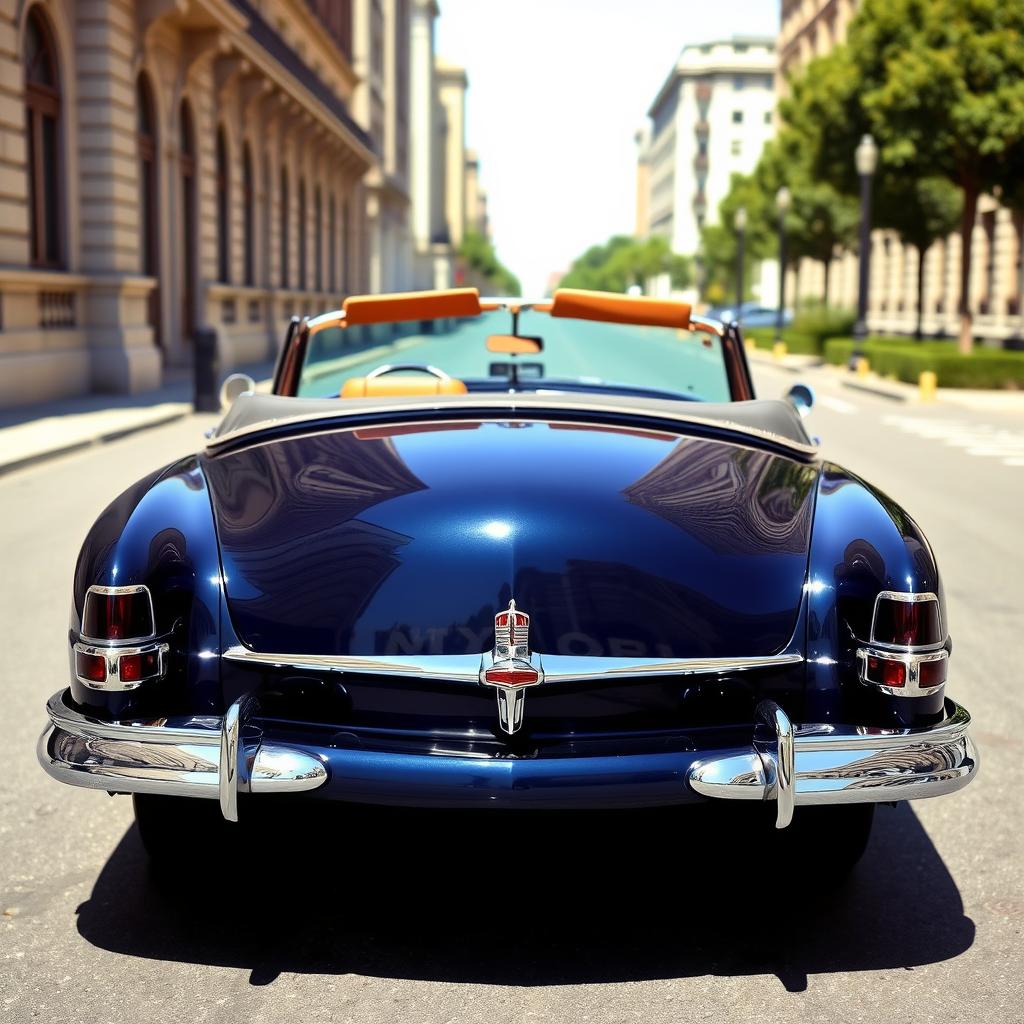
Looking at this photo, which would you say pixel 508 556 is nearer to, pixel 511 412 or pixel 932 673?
pixel 511 412

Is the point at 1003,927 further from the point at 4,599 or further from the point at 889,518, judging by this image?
the point at 4,599

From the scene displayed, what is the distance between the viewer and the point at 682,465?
11.9ft

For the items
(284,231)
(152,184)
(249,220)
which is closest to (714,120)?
(284,231)

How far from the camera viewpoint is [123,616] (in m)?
3.23

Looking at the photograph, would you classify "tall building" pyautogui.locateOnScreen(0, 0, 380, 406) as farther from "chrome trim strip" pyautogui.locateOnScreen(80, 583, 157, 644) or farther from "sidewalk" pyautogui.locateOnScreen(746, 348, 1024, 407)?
"chrome trim strip" pyautogui.locateOnScreen(80, 583, 157, 644)

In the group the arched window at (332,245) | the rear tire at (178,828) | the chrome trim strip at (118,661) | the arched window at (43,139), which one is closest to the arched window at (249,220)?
the arched window at (43,139)

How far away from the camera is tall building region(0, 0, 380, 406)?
19734mm

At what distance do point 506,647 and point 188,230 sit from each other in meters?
27.7

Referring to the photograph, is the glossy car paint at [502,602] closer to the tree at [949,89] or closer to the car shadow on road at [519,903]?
the car shadow on road at [519,903]

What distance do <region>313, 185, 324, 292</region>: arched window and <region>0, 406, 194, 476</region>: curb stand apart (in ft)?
94.8

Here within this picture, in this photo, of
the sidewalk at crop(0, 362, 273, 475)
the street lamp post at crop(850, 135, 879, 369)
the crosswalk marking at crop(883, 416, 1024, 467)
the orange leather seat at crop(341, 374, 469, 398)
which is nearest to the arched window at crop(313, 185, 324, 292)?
the street lamp post at crop(850, 135, 879, 369)

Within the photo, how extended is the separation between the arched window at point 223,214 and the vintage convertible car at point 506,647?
2956 centimetres

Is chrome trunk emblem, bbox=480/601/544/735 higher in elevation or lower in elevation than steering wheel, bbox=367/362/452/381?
lower

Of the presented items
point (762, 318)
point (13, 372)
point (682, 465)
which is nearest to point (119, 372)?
point (13, 372)
